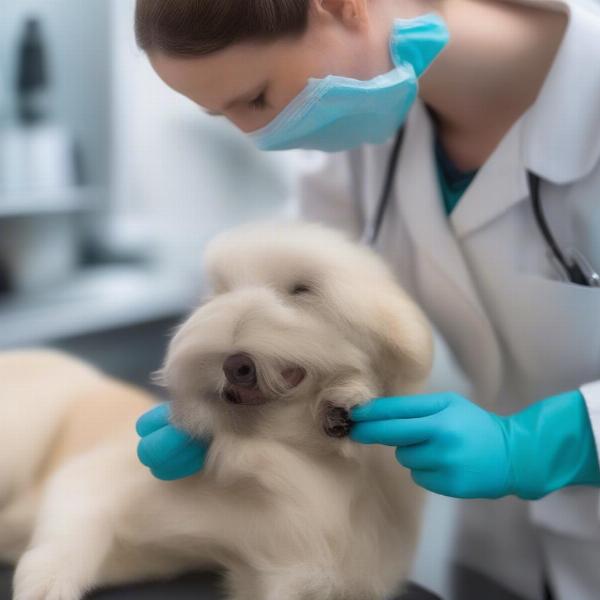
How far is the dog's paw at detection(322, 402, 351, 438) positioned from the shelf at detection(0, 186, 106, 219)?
4.45 feet

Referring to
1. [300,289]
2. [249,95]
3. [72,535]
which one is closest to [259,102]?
[249,95]

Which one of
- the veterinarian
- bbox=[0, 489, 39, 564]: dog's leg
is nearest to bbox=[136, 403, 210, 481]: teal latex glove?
the veterinarian

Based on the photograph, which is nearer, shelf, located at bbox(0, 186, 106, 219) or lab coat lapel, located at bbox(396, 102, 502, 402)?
lab coat lapel, located at bbox(396, 102, 502, 402)

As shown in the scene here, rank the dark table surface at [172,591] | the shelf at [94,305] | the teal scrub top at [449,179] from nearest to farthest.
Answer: the dark table surface at [172,591]
the teal scrub top at [449,179]
the shelf at [94,305]

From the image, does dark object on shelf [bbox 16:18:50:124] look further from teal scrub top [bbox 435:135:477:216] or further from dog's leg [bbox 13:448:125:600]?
dog's leg [bbox 13:448:125:600]

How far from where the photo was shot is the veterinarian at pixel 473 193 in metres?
0.70

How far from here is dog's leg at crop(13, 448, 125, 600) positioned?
0.67m

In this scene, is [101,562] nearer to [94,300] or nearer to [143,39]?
[143,39]

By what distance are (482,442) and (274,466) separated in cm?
21

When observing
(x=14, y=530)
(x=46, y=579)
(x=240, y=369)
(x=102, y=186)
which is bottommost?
(x=102, y=186)

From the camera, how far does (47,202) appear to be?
186cm

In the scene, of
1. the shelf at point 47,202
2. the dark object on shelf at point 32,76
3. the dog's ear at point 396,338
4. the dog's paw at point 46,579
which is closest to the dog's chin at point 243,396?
the dog's ear at point 396,338

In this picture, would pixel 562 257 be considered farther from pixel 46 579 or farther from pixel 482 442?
pixel 46 579

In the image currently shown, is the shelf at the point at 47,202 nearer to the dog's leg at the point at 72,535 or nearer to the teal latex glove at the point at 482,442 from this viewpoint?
the dog's leg at the point at 72,535
